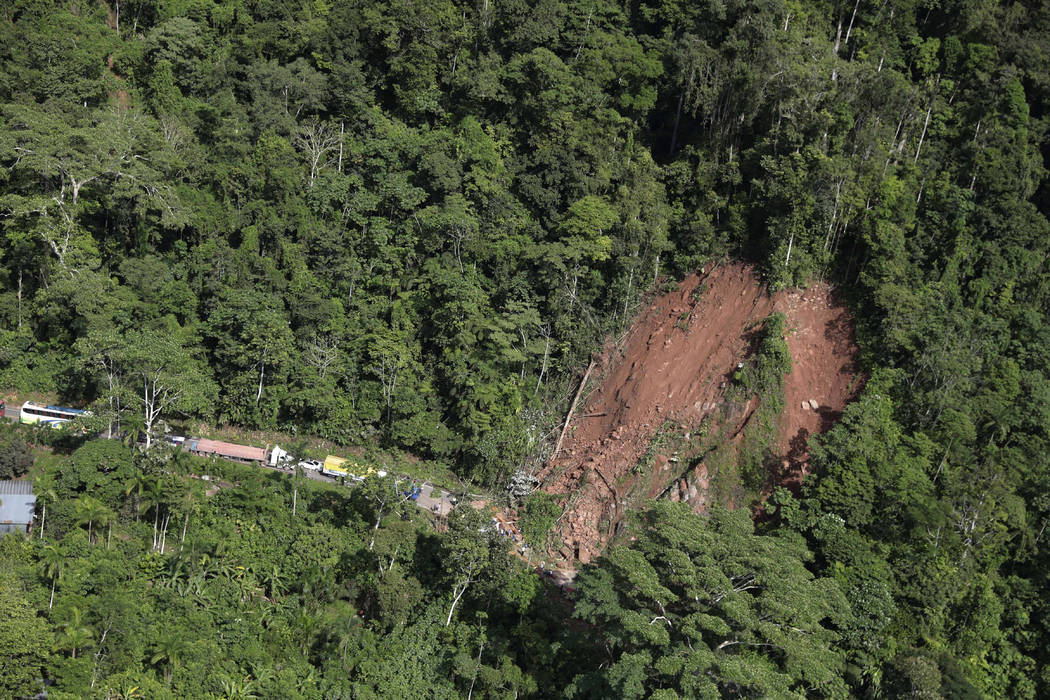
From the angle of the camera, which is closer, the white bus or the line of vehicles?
the white bus

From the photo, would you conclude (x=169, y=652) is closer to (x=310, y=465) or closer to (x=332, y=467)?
(x=310, y=465)

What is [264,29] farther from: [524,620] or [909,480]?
[909,480]

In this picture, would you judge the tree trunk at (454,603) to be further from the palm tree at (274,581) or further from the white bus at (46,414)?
the white bus at (46,414)

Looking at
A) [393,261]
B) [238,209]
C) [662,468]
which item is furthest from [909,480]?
[238,209]

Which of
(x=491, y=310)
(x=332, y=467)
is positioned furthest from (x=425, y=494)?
(x=491, y=310)

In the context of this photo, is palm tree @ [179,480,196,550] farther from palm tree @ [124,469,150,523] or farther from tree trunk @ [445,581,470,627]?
tree trunk @ [445,581,470,627]

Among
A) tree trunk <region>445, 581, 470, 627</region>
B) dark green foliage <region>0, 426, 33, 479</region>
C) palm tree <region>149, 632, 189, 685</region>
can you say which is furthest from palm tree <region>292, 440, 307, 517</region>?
dark green foliage <region>0, 426, 33, 479</region>
